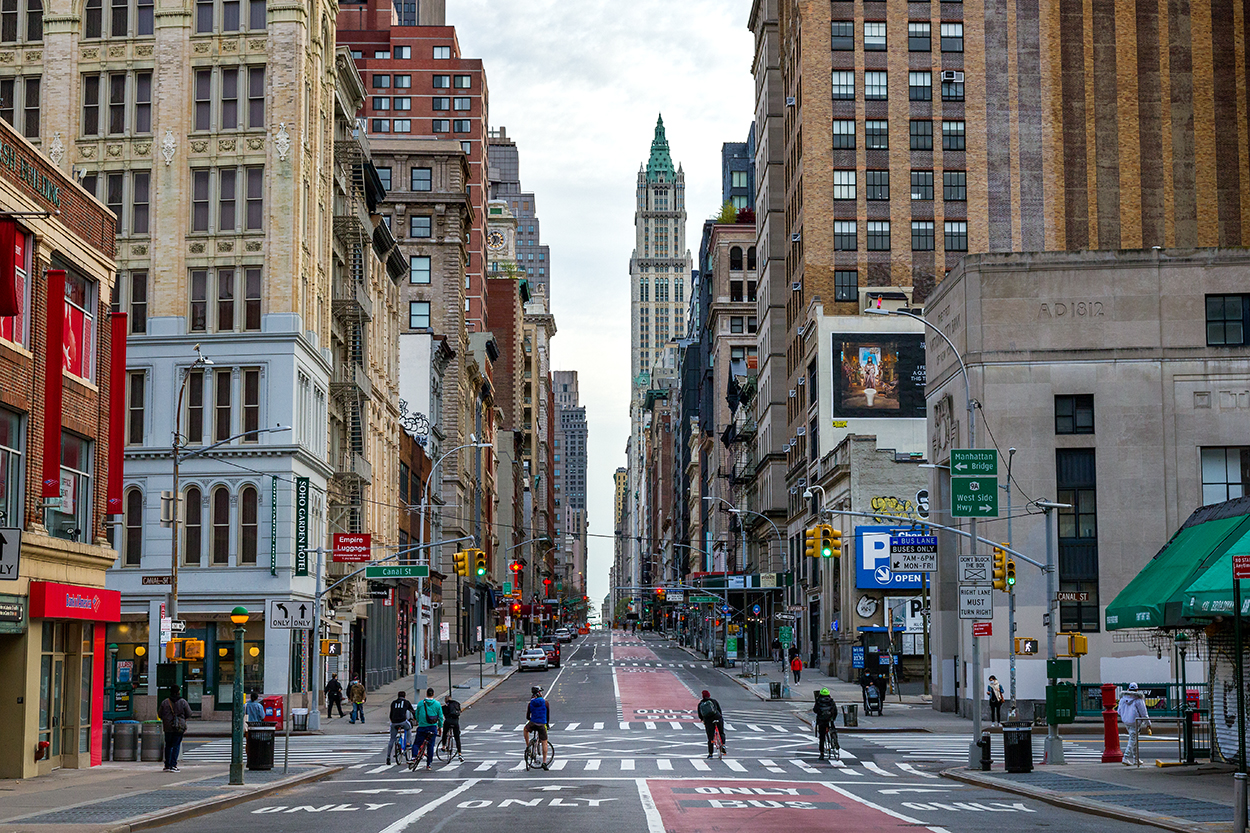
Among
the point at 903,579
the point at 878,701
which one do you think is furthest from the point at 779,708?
the point at 903,579

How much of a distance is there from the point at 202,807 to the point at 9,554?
5.28 metres

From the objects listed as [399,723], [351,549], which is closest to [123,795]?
[399,723]

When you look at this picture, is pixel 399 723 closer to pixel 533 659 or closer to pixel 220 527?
pixel 220 527

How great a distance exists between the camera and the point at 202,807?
24875 mm

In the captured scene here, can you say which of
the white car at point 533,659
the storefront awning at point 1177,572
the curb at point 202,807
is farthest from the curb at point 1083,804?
the white car at point 533,659

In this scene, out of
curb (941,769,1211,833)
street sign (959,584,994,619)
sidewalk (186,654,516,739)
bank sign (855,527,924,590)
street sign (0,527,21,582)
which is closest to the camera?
curb (941,769,1211,833)

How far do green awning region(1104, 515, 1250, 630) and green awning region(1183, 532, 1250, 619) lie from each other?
0.64 feet

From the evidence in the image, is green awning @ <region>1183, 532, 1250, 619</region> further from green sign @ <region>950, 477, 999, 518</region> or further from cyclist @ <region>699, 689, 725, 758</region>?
cyclist @ <region>699, 689, 725, 758</region>

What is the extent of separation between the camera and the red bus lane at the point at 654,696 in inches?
2211

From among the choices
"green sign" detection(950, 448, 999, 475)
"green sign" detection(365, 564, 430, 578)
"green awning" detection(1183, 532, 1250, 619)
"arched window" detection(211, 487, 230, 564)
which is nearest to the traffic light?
"green sign" detection(950, 448, 999, 475)

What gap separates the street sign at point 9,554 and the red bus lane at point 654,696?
32226 millimetres

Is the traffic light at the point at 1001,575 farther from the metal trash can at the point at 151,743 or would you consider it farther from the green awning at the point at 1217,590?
the metal trash can at the point at 151,743

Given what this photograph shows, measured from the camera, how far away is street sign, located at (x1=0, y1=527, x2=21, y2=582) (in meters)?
24.2

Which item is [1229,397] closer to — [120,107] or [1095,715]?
[1095,715]
